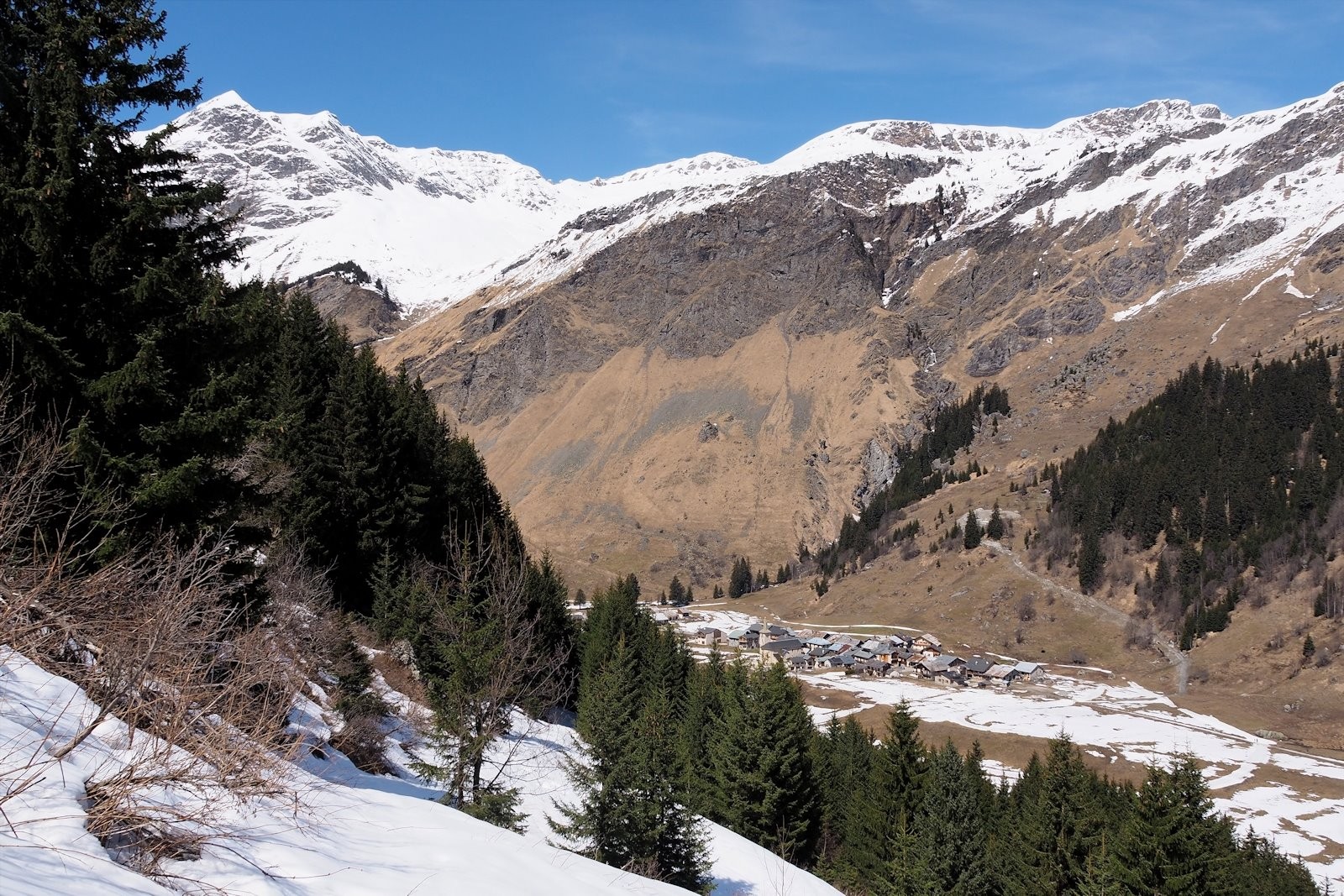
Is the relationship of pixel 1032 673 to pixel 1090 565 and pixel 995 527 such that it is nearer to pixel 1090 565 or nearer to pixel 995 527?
pixel 1090 565

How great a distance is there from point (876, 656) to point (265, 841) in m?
127

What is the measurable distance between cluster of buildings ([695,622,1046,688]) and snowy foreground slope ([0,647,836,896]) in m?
109

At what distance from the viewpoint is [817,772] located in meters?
39.9

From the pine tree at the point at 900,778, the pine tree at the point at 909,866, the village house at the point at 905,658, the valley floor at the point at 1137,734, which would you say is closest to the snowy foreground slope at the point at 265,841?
the pine tree at the point at 909,866

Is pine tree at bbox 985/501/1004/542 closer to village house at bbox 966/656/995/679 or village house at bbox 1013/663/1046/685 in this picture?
village house at bbox 966/656/995/679

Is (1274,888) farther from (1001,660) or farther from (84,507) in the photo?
(1001,660)

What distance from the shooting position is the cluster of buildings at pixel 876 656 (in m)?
120

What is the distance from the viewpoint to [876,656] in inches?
4973

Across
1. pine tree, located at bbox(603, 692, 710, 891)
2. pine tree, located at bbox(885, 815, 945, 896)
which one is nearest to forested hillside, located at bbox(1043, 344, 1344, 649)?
pine tree, located at bbox(885, 815, 945, 896)

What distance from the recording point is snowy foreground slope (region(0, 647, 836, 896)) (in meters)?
5.74

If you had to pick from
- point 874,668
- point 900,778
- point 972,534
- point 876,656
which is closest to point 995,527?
point 972,534

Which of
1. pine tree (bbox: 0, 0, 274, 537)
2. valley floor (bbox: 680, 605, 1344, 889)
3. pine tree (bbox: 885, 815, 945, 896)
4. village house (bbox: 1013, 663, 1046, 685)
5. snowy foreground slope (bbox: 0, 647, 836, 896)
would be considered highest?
pine tree (bbox: 0, 0, 274, 537)

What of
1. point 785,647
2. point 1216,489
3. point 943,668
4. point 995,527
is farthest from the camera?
point 995,527

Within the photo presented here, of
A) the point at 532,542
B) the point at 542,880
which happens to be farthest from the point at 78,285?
the point at 532,542
